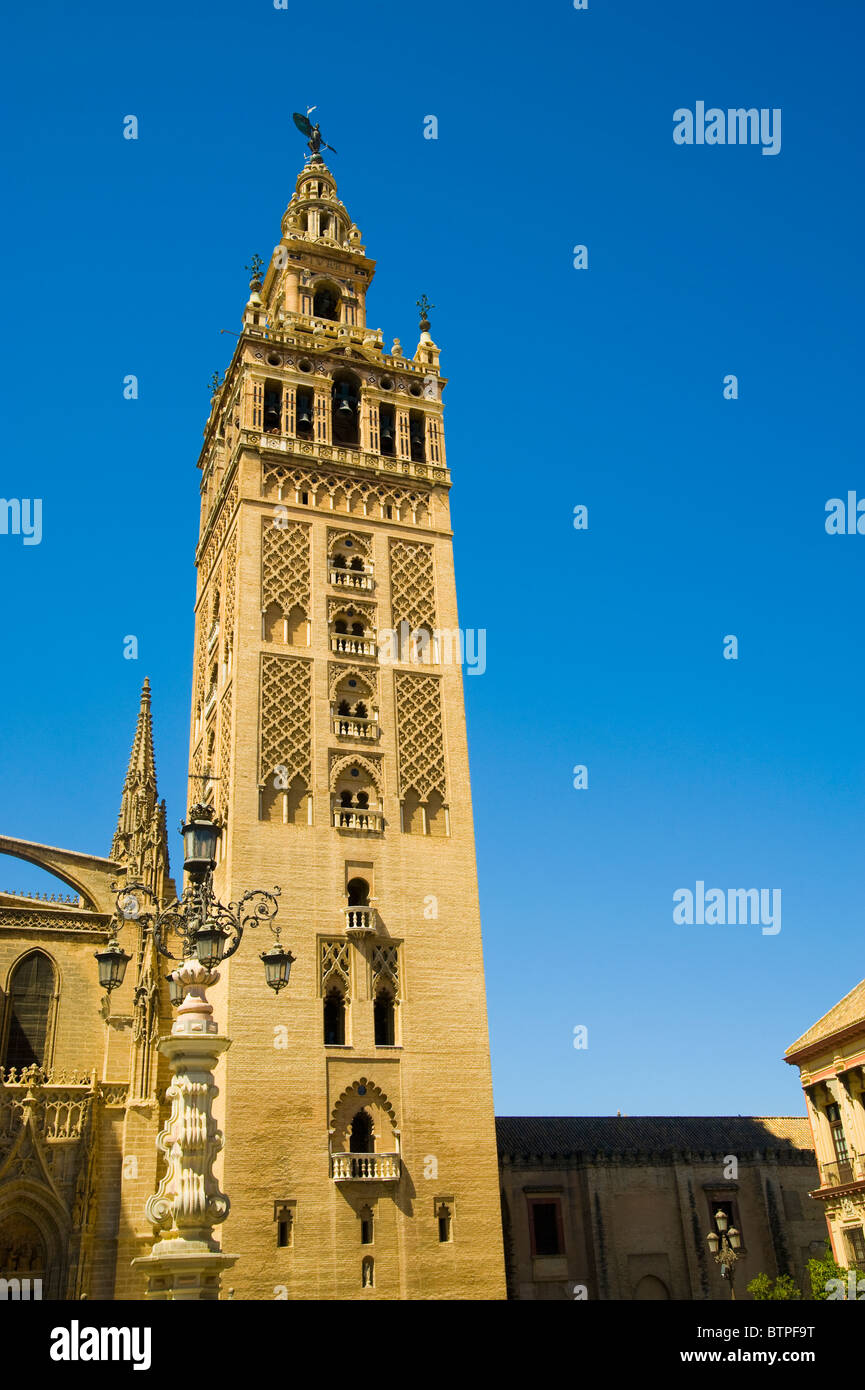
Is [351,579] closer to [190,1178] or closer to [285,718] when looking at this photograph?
[285,718]

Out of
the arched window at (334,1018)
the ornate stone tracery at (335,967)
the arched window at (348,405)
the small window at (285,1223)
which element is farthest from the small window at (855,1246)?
the arched window at (348,405)

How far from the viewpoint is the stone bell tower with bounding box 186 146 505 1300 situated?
27.5 m

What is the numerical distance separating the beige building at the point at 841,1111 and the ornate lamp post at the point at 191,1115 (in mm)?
19219

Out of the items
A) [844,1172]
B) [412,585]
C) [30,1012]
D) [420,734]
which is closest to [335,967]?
[420,734]

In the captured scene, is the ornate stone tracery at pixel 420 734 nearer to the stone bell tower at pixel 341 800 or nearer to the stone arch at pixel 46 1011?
the stone bell tower at pixel 341 800

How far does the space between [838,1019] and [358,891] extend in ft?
40.7

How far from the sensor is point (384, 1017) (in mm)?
30188

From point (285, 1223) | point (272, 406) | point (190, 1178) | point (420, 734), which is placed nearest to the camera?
point (190, 1178)

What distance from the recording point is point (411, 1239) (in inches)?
1088

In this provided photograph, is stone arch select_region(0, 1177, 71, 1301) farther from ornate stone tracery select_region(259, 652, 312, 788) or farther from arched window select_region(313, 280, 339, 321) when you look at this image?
arched window select_region(313, 280, 339, 321)

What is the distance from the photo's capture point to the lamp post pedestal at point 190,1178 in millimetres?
11852
